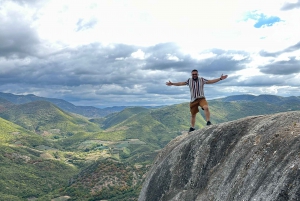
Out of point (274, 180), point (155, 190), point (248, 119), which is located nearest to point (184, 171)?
point (155, 190)

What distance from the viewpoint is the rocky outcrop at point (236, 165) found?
1288 centimetres

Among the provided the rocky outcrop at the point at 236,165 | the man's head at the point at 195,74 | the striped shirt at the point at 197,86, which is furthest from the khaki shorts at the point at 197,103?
the rocky outcrop at the point at 236,165

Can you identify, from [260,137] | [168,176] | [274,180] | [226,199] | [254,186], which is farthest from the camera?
[168,176]

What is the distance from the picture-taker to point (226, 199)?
15680 millimetres

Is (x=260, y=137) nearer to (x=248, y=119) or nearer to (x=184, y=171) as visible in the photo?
(x=248, y=119)

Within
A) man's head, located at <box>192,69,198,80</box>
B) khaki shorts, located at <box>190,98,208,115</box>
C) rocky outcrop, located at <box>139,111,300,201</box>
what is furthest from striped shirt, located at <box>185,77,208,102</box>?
rocky outcrop, located at <box>139,111,300,201</box>

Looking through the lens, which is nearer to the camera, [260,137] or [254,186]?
[254,186]

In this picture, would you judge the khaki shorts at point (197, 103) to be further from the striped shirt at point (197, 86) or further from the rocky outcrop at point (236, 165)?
the rocky outcrop at point (236, 165)

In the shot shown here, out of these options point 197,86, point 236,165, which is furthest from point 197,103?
point 236,165

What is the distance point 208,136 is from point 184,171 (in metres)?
3.36

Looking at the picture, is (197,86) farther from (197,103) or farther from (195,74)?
(197,103)

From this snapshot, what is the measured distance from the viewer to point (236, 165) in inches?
659

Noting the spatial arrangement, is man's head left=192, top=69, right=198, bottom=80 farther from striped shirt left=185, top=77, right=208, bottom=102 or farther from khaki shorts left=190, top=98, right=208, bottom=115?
khaki shorts left=190, top=98, right=208, bottom=115

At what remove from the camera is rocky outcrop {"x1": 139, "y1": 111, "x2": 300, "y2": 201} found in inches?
507
